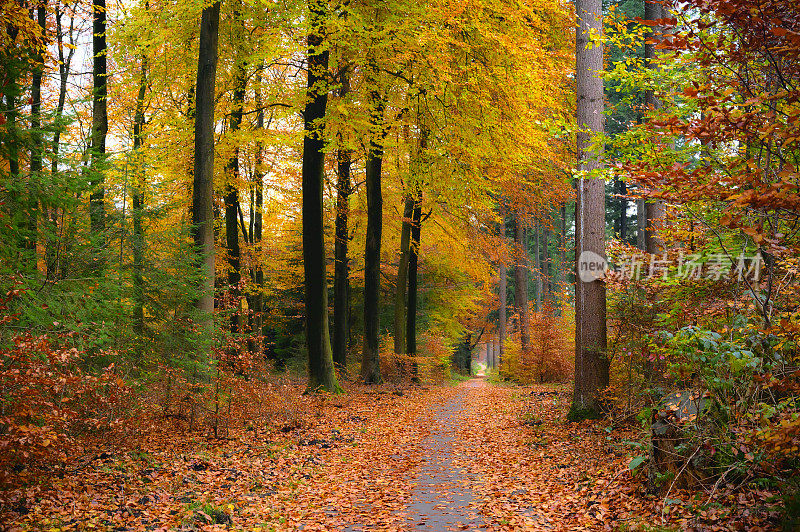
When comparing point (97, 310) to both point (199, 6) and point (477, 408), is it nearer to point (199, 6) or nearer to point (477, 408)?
point (199, 6)

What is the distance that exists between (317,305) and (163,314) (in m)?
4.25

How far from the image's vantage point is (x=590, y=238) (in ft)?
30.7

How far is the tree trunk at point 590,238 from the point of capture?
924cm

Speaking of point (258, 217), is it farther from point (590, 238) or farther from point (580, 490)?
point (580, 490)

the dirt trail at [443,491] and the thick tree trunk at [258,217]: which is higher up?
the thick tree trunk at [258,217]

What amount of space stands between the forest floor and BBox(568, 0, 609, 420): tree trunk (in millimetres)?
632

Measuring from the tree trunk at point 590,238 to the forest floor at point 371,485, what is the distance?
63 cm

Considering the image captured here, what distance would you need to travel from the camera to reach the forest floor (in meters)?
5.06

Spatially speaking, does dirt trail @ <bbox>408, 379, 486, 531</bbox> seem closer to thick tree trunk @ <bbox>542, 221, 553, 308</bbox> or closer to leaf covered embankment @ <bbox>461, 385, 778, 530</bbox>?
leaf covered embankment @ <bbox>461, 385, 778, 530</bbox>

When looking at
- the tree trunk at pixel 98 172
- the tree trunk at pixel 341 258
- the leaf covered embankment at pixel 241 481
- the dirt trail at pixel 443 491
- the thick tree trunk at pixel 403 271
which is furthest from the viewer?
the thick tree trunk at pixel 403 271

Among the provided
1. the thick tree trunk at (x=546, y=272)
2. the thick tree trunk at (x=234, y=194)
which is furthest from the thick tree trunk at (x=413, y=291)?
the thick tree trunk at (x=546, y=272)

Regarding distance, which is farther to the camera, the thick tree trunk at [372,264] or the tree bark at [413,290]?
the tree bark at [413,290]

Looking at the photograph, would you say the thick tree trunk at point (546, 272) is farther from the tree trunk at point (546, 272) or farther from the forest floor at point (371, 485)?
the forest floor at point (371, 485)

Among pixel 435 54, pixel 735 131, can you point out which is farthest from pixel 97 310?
pixel 435 54
